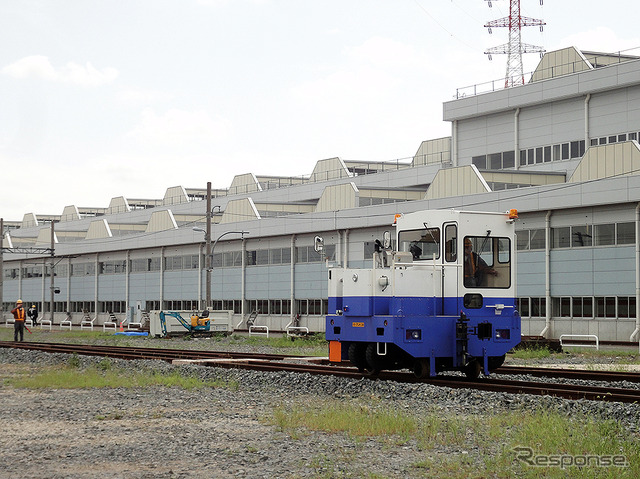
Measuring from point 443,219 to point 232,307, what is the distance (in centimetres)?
4698

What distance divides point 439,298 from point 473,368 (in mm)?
1815

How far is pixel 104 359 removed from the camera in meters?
25.6

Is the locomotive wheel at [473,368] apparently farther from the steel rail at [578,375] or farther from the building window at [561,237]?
the building window at [561,237]

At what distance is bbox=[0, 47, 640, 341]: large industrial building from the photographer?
Result: 40.5 m

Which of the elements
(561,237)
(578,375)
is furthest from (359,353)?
(561,237)

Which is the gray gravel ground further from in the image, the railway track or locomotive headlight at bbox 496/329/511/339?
locomotive headlight at bbox 496/329/511/339

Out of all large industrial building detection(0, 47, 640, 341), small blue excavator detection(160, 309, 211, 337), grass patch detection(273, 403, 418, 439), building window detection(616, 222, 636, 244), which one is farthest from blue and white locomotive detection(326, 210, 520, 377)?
small blue excavator detection(160, 309, 211, 337)

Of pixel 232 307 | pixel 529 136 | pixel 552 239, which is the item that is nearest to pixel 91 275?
pixel 232 307

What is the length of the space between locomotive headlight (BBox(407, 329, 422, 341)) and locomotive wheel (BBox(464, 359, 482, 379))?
1.67 meters

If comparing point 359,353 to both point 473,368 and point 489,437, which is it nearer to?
point 473,368

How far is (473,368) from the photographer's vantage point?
17.7m

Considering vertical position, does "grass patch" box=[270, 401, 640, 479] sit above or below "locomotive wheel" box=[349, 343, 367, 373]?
below

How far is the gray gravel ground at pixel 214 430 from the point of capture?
954 cm

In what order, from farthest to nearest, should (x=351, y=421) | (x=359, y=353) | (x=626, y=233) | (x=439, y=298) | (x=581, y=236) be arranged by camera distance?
(x=581, y=236) → (x=626, y=233) → (x=359, y=353) → (x=439, y=298) → (x=351, y=421)
